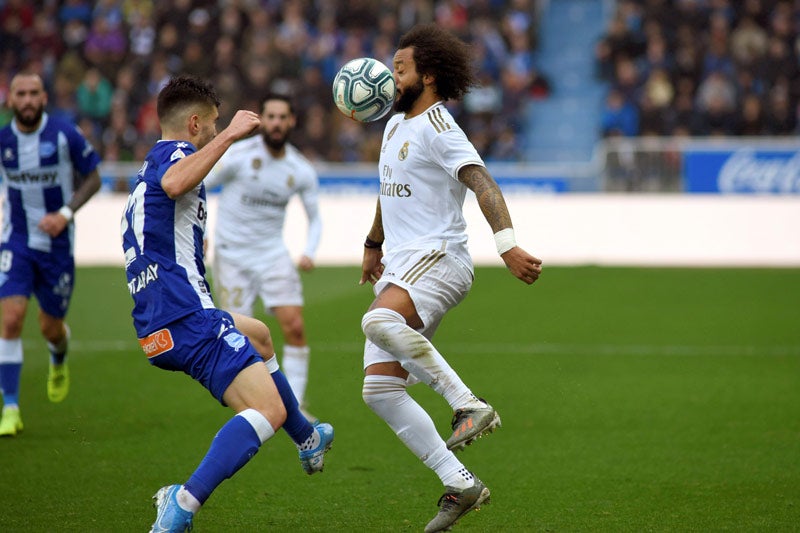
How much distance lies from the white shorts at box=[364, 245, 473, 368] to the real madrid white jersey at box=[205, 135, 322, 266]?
339cm

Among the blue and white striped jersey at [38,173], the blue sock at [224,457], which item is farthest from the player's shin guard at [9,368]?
the blue sock at [224,457]

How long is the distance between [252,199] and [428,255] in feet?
12.0

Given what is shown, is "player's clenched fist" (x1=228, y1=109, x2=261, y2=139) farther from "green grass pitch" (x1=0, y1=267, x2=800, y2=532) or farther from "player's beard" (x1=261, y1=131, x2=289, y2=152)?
"player's beard" (x1=261, y1=131, x2=289, y2=152)

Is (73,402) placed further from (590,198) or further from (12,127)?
(590,198)

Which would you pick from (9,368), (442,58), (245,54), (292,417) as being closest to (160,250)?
(292,417)

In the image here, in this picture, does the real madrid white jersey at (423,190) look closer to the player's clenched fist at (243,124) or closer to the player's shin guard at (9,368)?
the player's clenched fist at (243,124)

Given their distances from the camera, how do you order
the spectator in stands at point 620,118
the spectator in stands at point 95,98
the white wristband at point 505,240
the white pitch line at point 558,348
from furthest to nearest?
the spectator in stands at point 95,98 < the spectator in stands at point 620,118 < the white pitch line at point 558,348 < the white wristband at point 505,240

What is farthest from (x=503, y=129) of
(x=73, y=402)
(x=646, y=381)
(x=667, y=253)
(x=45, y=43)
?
(x=73, y=402)

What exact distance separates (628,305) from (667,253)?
4.55 meters

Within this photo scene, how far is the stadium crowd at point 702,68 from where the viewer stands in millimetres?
21938

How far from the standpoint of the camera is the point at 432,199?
553 cm

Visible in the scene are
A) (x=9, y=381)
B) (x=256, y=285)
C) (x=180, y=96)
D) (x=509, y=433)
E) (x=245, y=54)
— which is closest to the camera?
(x=180, y=96)

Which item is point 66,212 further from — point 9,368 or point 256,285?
point 256,285

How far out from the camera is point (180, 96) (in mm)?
5180
